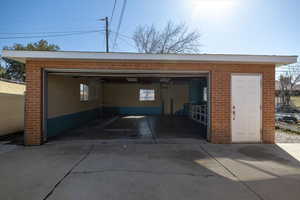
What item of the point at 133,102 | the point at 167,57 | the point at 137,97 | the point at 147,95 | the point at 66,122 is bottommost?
the point at 66,122

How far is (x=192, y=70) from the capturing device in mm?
5133

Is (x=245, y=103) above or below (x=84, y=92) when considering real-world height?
below

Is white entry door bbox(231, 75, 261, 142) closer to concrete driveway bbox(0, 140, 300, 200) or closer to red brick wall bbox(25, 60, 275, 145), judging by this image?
A: red brick wall bbox(25, 60, 275, 145)

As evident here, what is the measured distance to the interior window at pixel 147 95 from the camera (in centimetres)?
1340

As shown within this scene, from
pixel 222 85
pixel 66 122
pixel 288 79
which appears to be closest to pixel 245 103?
pixel 222 85

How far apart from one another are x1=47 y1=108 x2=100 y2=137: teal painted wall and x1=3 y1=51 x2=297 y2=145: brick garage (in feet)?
3.26

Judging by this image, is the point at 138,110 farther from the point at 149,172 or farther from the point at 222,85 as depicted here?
the point at 149,172

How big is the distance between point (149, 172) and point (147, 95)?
34.4ft

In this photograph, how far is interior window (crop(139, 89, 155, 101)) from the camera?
13398mm

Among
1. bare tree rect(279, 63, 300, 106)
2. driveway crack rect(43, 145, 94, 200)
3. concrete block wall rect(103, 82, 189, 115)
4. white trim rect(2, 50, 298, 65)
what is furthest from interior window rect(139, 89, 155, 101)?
bare tree rect(279, 63, 300, 106)

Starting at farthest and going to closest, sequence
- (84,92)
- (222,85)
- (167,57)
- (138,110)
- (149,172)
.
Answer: (138,110)
(84,92)
(222,85)
(167,57)
(149,172)

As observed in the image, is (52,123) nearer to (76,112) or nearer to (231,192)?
(76,112)

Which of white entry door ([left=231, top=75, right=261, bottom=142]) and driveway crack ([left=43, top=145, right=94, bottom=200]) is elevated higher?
white entry door ([left=231, top=75, right=261, bottom=142])

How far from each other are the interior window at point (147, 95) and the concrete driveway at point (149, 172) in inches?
346
